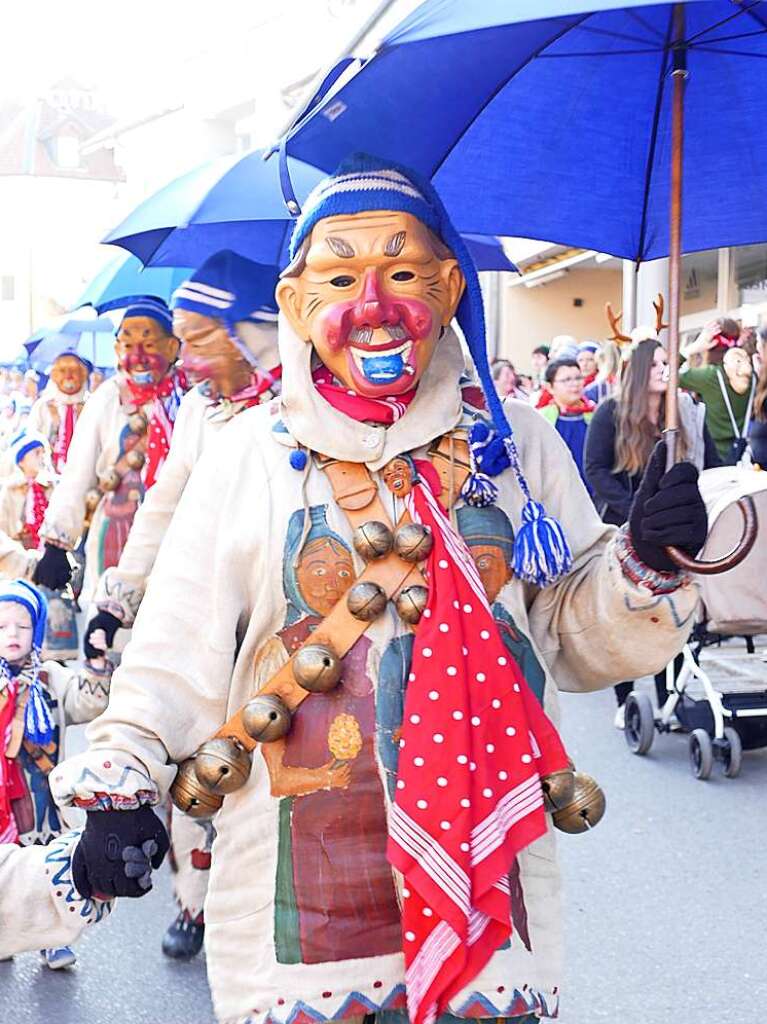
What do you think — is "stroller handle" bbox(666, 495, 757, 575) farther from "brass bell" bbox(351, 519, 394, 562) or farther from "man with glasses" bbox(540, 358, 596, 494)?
"man with glasses" bbox(540, 358, 596, 494)

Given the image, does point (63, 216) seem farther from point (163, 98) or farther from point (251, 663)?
point (251, 663)

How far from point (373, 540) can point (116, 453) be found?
3.14 metres

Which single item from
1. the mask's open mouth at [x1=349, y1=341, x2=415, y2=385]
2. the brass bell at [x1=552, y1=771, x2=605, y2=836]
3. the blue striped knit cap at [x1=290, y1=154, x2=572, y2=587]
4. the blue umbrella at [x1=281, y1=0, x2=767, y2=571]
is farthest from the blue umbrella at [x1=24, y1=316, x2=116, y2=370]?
the brass bell at [x1=552, y1=771, x2=605, y2=836]

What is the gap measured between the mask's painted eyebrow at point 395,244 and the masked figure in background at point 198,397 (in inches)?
63.9

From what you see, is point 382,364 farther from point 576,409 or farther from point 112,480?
point 576,409

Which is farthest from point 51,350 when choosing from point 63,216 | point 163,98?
point 63,216

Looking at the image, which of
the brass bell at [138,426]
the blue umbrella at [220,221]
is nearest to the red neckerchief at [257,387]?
the blue umbrella at [220,221]

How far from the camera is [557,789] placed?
230 centimetres

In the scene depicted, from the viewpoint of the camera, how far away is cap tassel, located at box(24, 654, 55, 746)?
4152 millimetres

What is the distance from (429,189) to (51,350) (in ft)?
39.2

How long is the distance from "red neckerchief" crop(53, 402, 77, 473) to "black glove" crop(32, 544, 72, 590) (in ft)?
13.2

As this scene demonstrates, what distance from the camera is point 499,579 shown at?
7.83 feet

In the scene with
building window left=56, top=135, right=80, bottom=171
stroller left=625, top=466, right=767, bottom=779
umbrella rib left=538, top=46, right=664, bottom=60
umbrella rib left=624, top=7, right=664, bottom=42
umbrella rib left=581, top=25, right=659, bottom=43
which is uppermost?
building window left=56, top=135, right=80, bottom=171

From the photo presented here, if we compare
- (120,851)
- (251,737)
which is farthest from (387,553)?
(120,851)
